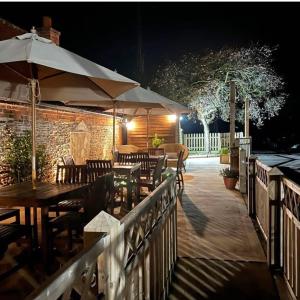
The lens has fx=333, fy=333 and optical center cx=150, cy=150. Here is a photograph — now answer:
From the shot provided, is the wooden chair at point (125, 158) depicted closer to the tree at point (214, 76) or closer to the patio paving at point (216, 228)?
the patio paving at point (216, 228)

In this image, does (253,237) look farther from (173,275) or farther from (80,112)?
(80,112)

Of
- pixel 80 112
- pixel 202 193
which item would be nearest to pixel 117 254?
pixel 202 193

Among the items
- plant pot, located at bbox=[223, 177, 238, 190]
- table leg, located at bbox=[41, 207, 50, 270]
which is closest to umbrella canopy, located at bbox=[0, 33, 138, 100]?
table leg, located at bbox=[41, 207, 50, 270]

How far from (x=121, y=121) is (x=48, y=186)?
1060cm

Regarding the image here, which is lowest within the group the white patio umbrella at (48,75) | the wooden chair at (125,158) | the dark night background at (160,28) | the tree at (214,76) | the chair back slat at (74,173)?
the chair back slat at (74,173)

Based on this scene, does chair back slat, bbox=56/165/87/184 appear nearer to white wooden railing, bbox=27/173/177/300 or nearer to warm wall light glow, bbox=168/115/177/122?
white wooden railing, bbox=27/173/177/300

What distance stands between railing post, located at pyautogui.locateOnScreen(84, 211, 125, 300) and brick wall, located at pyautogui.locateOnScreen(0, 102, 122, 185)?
15.4 ft

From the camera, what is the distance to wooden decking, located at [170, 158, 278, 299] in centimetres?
306

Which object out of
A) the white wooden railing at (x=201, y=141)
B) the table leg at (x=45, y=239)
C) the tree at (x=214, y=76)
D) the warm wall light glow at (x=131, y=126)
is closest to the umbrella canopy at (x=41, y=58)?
the table leg at (x=45, y=239)

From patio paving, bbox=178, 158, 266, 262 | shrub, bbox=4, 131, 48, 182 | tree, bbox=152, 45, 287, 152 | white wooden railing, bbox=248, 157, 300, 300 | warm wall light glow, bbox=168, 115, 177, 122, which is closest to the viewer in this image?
white wooden railing, bbox=248, 157, 300, 300

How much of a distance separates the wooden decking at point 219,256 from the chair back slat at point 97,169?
1390mm

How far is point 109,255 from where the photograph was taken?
1.66 metres

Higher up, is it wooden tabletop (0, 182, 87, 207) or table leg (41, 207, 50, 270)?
wooden tabletop (0, 182, 87, 207)

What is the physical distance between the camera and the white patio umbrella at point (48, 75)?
10.3ft
